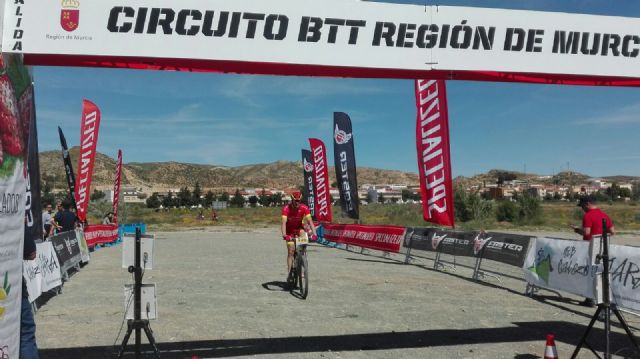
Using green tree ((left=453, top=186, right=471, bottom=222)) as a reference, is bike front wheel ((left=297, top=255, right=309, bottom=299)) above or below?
below

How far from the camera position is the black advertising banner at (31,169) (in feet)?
15.5

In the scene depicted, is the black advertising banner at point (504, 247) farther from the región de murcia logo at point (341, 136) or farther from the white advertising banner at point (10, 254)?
the región de murcia logo at point (341, 136)

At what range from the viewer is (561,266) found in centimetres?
966

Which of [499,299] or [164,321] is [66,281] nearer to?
[164,321]

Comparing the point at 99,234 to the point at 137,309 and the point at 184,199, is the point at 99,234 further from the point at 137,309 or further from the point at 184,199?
the point at 184,199

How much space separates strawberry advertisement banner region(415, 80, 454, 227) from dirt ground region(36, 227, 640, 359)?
177 cm

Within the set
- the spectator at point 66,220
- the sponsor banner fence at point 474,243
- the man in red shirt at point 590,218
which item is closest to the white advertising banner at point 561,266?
the man in red shirt at point 590,218

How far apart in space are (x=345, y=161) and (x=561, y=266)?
13.3 m

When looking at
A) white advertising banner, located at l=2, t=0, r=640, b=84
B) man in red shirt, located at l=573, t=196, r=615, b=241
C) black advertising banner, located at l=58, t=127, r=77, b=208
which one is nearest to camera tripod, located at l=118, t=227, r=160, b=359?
white advertising banner, located at l=2, t=0, r=640, b=84

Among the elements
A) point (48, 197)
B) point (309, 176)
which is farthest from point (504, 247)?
point (48, 197)

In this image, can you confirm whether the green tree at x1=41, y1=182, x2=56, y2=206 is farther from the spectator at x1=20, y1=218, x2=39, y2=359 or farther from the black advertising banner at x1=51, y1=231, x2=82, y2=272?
the spectator at x1=20, y1=218, x2=39, y2=359

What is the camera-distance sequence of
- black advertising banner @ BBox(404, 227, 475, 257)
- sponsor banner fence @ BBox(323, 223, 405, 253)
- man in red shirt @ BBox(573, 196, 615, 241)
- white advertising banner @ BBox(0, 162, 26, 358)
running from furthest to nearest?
sponsor banner fence @ BBox(323, 223, 405, 253)
black advertising banner @ BBox(404, 227, 475, 257)
man in red shirt @ BBox(573, 196, 615, 241)
white advertising banner @ BBox(0, 162, 26, 358)

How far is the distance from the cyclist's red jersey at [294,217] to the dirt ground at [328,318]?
127 centimetres

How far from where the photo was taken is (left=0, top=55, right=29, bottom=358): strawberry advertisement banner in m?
3.93
